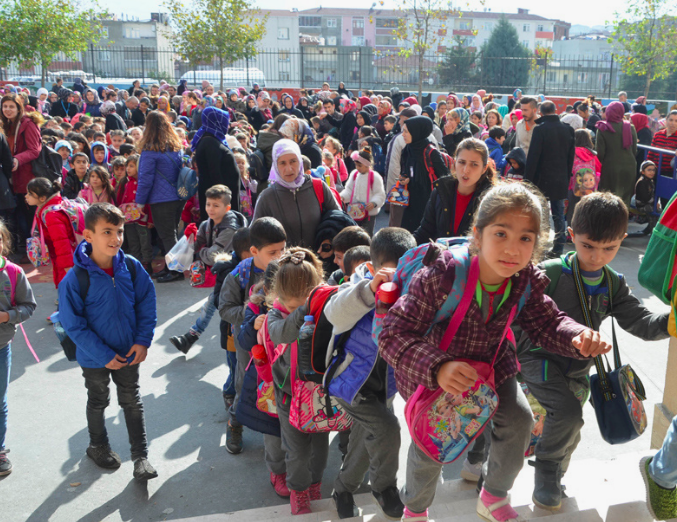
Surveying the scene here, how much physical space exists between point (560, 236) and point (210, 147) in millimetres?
4513

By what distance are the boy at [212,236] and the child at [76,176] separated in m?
2.83

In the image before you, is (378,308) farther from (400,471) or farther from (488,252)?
(400,471)

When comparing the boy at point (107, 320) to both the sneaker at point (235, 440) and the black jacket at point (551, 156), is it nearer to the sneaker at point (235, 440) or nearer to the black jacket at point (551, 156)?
the sneaker at point (235, 440)

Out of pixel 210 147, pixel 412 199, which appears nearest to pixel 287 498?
pixel 412 199

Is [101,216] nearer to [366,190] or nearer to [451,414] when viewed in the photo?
[451,414]

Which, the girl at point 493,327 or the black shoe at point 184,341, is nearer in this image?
the girl at point 493,327

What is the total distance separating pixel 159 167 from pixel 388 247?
5.14 m

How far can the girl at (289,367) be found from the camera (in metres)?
3.00

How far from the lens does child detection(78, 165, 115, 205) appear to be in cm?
705

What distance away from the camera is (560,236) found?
8141 mm

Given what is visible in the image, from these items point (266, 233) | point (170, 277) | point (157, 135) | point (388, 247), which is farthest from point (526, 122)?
point (388, 247)

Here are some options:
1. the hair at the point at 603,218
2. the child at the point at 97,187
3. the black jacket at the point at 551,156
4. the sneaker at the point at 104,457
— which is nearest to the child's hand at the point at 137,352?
the sneaker at the point at 104,457

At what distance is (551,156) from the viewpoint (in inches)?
310

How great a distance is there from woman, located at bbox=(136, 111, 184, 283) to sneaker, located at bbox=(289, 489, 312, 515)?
4.93 m
